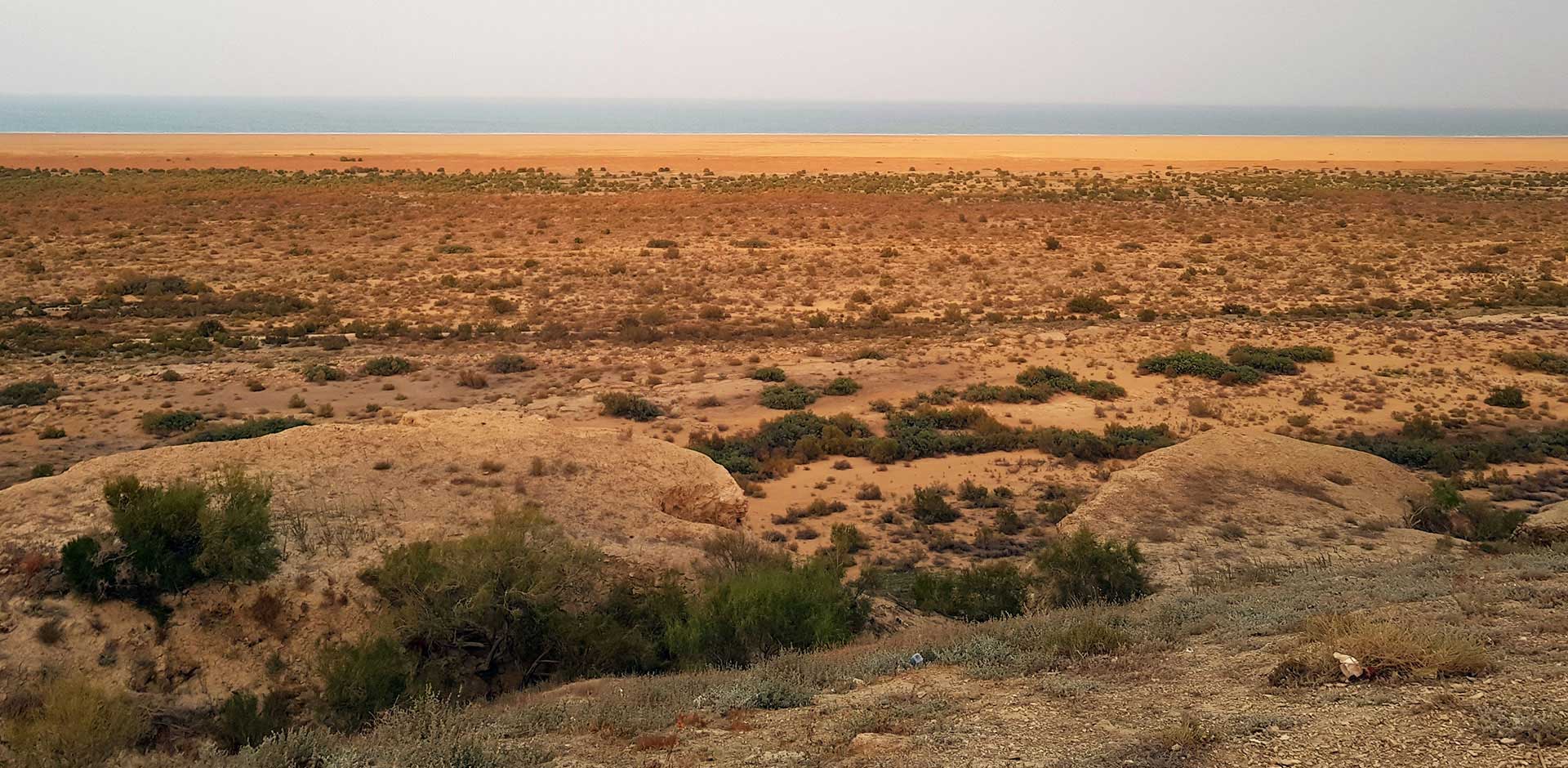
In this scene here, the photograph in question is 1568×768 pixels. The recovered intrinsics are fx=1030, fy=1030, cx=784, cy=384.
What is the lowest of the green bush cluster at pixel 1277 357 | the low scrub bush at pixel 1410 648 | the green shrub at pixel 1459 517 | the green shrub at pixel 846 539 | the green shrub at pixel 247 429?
the green shrub at pixel 846 539

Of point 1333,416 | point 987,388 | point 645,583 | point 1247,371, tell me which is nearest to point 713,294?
point 987,388

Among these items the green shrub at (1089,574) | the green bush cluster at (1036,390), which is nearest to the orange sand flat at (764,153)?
the green bush cluster at (1036,390)

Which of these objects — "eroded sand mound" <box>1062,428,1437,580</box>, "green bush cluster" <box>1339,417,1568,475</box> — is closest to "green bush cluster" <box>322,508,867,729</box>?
"eroded sand mound" <box>1062,428,1437,580</box>

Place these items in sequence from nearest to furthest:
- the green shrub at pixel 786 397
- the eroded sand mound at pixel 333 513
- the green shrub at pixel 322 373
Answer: the eroded sand mound at pixel 333 513
the green shrub at pixel 786 397
the green shrub at pixel 322 373

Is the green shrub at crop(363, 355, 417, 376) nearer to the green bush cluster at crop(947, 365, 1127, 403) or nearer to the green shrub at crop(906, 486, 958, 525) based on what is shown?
the green bush cluster at crop(947, 365, 1127, 403)

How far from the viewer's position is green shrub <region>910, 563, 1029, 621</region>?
1060 cm

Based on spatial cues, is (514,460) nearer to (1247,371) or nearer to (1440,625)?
(1440,625)

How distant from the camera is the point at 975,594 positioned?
10.8 metres

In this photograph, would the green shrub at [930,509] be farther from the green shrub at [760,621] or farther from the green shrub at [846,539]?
the green shrub at [760,621]

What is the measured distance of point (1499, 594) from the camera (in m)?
8.00

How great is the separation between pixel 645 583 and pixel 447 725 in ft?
13.4

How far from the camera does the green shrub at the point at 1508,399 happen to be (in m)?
19.1

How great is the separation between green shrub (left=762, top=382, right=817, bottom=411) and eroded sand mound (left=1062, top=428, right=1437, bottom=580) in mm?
6673

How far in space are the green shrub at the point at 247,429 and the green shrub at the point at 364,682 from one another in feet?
28.1
